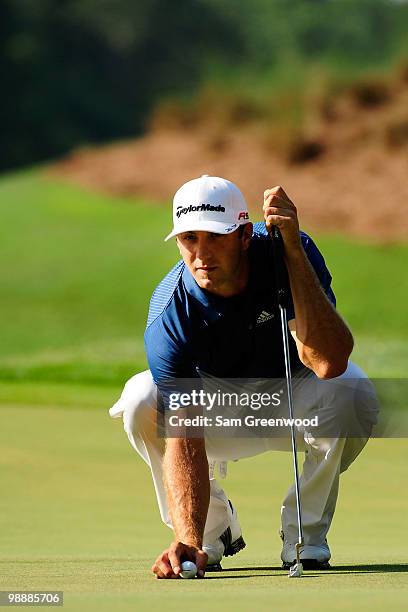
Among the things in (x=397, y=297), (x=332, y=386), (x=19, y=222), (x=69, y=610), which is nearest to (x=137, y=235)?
(x=19, y=222)

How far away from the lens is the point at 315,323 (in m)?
4.18

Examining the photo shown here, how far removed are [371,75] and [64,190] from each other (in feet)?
18.2

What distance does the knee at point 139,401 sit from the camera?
460 centimetres

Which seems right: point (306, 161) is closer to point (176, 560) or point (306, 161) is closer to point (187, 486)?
point (187, 486)

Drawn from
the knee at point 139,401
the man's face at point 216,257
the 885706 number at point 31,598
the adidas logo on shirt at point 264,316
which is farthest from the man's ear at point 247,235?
the 885706 number at point 31,598

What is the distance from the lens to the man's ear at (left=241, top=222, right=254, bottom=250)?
431 centimetres

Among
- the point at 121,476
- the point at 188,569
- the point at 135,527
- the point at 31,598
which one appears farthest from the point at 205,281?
the point at 121,476

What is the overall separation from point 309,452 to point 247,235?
81 centimetres

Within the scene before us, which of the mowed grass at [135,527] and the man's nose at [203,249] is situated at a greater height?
the man's nose at [203,249]

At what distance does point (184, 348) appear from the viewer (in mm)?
4375

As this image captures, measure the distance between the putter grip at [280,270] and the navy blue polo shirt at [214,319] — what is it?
0.07 metres

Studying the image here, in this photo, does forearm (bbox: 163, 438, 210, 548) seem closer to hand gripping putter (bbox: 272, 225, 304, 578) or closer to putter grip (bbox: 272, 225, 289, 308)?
hand gripping putter (bbox: 272, 225, 304, 578)

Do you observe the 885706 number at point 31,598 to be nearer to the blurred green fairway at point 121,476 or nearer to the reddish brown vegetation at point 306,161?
the blurred green fairway at point 121,476

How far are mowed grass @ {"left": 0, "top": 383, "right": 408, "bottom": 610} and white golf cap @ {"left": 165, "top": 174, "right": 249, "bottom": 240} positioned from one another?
3.34ft
